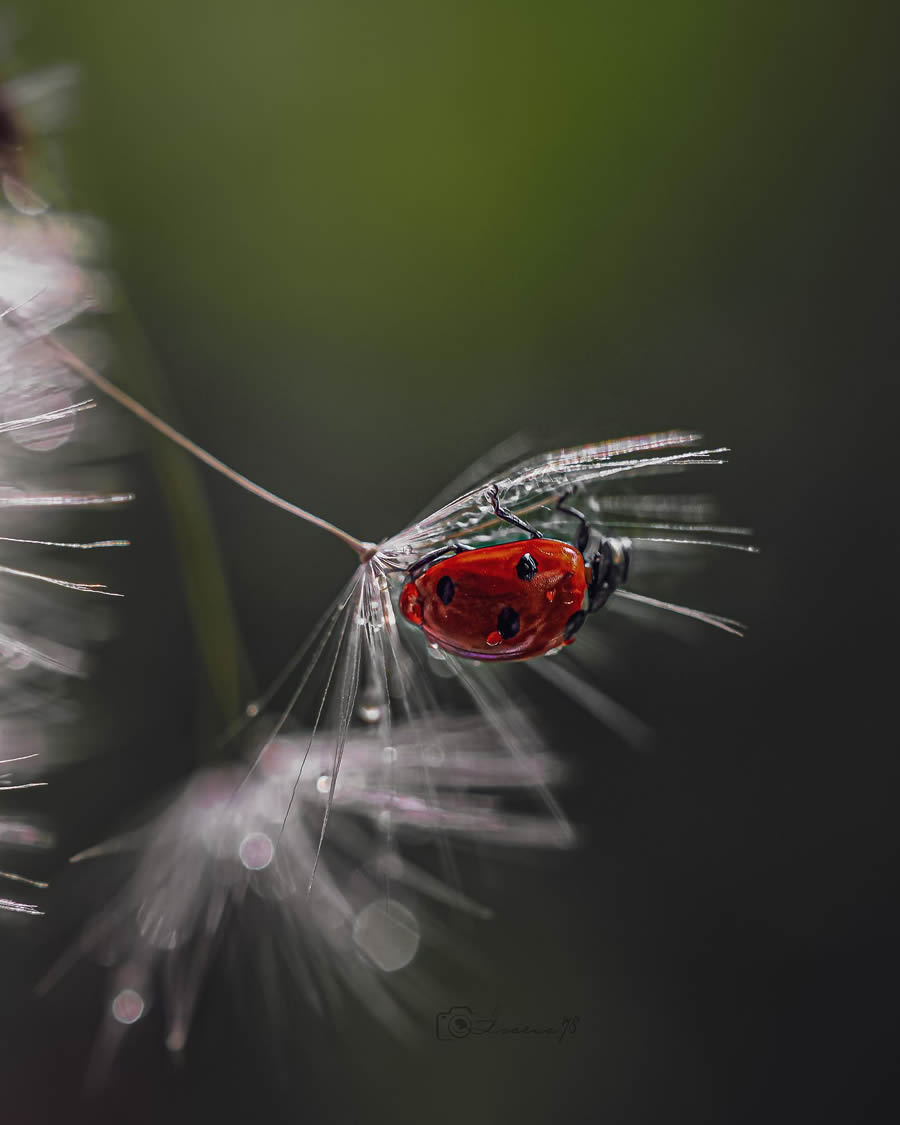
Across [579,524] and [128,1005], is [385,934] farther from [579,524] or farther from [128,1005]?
[579,524]

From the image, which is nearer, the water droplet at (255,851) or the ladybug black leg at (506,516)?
the ladybug black leg at (506,516)

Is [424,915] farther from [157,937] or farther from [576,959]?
[157,937]

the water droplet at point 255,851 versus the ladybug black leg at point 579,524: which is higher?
the ladybug black leg at point 579,524

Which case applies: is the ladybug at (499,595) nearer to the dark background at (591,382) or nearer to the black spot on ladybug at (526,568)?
the black spot on ladybug at (526,568)
